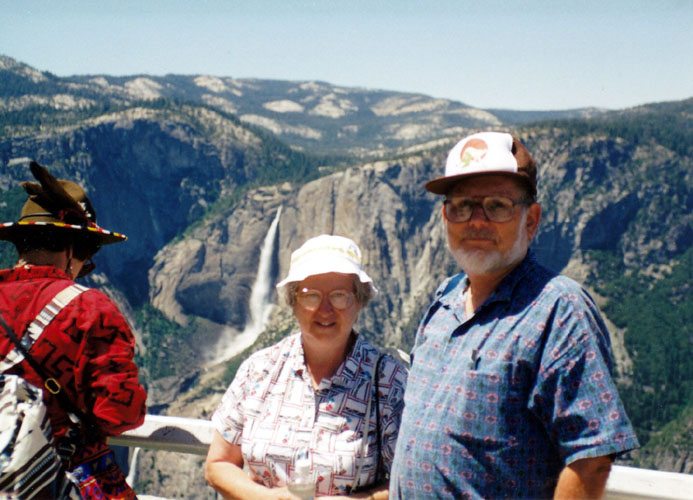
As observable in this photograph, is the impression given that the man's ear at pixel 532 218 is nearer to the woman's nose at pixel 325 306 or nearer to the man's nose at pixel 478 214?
the man's nose at pixel 478 214

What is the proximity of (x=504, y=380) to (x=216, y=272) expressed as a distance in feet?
454

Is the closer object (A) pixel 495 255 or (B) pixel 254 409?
(A) pixel 495 255

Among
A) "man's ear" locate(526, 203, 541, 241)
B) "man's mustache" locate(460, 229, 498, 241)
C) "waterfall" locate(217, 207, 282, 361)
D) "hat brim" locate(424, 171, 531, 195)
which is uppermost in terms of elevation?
"hat brim" locate(424, 171, 531, 195)

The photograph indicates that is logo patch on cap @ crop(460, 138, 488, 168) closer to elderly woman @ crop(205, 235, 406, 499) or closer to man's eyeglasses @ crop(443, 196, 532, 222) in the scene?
man's eyeglasses @ crop(443, 196, 532, 222)

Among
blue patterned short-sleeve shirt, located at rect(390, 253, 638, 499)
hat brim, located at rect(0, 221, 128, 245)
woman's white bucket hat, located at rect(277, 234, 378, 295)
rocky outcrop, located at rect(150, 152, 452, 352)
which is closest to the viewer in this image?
blue patterned short-sleeve shirt, located at rect(390, 253, 638, 499)

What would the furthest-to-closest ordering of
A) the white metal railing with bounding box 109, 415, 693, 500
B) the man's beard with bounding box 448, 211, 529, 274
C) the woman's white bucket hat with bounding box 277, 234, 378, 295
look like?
the woman's white bucket hat with bounding box 277, 234, 378, 295 < the white metal railing with bounding box 109, 415, 693, 500 < the man's beard with bounding box 448, 211, 529, 274

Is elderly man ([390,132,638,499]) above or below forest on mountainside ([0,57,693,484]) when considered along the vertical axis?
above

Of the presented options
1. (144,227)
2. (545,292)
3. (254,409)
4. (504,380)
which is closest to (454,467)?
(504,380)

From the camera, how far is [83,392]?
3.83m

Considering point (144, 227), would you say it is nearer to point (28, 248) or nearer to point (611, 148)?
point (611, 148)

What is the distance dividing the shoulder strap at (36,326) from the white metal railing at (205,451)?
4.48ft

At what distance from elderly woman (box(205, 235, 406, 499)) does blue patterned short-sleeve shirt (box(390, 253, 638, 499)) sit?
0.33m

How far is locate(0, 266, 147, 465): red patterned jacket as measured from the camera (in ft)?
12.1

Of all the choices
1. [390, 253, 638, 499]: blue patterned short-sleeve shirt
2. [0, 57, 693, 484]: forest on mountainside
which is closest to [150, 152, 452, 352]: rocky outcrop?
[0, 57, 693, 484]: forest on mountainside
